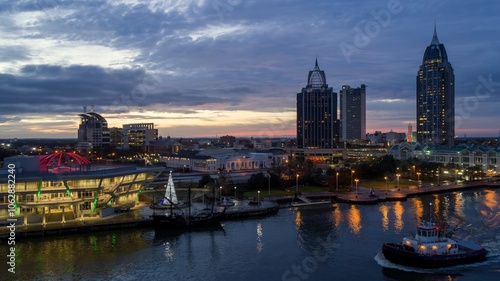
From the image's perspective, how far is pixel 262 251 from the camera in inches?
689

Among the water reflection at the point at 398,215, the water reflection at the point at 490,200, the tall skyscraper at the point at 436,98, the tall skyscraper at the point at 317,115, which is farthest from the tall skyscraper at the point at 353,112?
the water reflection at the point at 398,215

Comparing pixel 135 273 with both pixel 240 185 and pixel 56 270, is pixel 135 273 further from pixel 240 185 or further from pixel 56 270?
pixel 240 185

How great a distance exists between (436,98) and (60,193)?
88096mm

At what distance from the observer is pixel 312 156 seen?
7500 centimetres

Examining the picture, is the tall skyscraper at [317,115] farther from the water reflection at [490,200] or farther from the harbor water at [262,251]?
the harbor water at [262,251]

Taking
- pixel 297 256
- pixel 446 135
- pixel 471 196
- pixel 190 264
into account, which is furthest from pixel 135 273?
pixel 446 135

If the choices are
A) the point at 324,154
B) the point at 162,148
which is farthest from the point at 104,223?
the point at 162,148

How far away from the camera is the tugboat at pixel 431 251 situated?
15.5m

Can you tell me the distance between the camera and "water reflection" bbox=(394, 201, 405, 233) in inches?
840

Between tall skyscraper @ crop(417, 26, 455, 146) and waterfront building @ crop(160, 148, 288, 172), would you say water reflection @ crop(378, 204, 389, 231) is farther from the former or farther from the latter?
tall skyscraper @ crop(417, 26, 455, 146)

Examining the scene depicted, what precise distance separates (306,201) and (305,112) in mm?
60780

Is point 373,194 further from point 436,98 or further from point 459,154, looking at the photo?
point 436,98

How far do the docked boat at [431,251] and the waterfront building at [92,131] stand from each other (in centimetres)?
7930

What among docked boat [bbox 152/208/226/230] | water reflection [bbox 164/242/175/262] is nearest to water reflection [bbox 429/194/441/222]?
docked boat [bbox 152/208/226/230]
